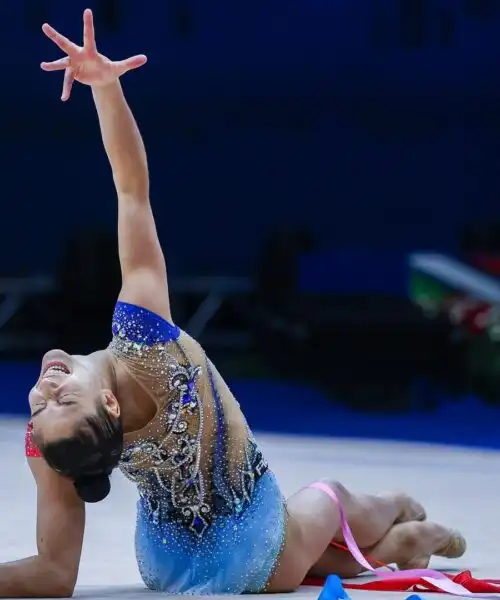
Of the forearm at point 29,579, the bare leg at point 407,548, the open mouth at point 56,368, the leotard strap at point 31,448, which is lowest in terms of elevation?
the bare leg at point 407,548

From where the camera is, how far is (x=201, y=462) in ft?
7.57

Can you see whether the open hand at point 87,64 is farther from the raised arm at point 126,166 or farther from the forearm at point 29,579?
the forearm at point 29,579

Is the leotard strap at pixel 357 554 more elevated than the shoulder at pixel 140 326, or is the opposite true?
the shoulder at pixel 140 326

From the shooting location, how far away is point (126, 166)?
2.38 m

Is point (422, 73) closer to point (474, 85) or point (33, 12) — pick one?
point (474, 85)

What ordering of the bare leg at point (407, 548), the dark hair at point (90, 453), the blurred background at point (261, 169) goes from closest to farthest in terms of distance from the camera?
the dark hair at point (90, 453) → the bare leg at point (407, 548) → the blurred background at point (261, 169)

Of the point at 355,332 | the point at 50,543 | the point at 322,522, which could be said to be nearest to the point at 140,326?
the point at 50,543

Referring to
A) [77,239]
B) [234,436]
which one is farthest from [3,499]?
[77,239]

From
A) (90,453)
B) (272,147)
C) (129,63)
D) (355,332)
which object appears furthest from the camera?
(272,147)

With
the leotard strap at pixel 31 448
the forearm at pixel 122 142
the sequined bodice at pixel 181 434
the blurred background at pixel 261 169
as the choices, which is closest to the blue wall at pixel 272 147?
the blurred background at pixel 261 169

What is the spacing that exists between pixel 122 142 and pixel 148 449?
23.2 inches

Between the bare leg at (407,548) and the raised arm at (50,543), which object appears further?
the bare leg at (407,548)

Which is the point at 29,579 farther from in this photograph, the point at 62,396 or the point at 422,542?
the point at 422,542

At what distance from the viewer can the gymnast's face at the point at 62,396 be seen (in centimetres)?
207
